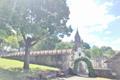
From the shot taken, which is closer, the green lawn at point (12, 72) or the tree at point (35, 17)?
the green lawn at point (12, 72)

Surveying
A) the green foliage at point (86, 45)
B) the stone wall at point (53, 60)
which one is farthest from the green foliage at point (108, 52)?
the stone wall at point (53, 60)

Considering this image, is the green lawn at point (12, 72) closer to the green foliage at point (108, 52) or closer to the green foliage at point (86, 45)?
the green foliage at point (108, 52)

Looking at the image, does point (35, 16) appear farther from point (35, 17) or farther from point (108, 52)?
point (108, 52)

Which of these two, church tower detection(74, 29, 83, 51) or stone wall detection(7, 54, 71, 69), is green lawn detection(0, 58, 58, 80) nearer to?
stone wall detection(7, 54, 71, 69)

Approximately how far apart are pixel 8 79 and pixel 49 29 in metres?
12.6

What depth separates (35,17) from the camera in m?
32.1

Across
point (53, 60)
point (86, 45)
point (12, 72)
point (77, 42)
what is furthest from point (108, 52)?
point (12, 72)

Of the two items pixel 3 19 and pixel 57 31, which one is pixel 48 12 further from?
pixel 3 19

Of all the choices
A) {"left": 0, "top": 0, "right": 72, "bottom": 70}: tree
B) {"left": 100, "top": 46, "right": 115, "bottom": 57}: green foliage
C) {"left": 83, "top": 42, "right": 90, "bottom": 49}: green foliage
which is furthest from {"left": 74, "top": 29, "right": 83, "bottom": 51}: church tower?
{"left": 83, "top": 42, "right": 90, "bottom": 49}: green foliage

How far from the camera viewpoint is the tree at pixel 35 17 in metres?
29.7

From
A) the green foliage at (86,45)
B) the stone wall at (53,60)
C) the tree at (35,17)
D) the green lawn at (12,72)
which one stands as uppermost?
the green foliage at (86,45)

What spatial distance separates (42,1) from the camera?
32188 millimetres

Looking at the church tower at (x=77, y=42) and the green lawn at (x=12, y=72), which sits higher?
the church tower at (x=77, y=42)

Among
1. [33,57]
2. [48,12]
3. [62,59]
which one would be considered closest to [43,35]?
[48,12]
